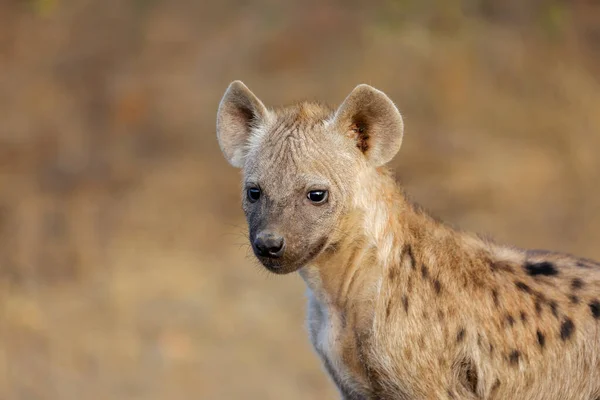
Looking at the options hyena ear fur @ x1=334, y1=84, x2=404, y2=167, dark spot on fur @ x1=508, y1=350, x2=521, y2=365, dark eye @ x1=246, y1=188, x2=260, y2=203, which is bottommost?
dark spot on fur @ x1=508, y1=350, x2=521, y2=365

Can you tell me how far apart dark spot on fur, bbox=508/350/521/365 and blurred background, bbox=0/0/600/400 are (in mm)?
4979

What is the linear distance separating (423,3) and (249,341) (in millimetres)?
4075

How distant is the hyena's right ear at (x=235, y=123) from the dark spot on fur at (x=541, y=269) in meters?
1.27

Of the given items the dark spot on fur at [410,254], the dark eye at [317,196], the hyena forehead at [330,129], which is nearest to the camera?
the dark eye at [317,196]

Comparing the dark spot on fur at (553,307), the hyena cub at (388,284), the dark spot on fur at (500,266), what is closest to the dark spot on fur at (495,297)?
the hyena cub at (388,284)

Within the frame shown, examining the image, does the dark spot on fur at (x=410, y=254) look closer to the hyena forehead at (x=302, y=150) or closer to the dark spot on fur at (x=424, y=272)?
the dark spot on fur at (x=424, y=272)

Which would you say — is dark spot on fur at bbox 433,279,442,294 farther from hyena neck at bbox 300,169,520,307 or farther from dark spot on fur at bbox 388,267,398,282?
dark spot on fur at bbox 388,267,398,282

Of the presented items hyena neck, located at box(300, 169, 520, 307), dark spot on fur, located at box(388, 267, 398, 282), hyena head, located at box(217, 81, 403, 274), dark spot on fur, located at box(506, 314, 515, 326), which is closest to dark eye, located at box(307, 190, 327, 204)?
hyena head, located at box(217, 81, 403, 274)

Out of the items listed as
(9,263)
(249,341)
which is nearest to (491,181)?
(249,341)

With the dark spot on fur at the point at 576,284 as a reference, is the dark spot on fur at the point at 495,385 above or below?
below

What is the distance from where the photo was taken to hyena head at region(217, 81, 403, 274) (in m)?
4.24

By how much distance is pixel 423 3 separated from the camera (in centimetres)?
1153

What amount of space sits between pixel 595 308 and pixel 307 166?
4.27ft

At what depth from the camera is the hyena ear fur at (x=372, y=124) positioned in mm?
4398
